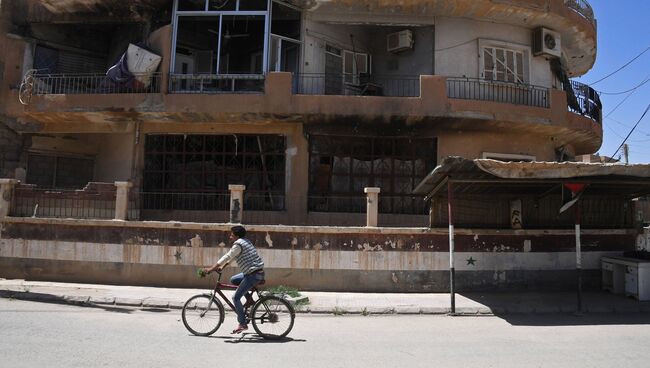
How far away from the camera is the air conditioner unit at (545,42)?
572 inches

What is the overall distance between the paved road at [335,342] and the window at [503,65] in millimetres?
8111

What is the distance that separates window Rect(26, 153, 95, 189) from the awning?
451 inches

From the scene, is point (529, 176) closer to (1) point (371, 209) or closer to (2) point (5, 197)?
(1) point (371, 209)

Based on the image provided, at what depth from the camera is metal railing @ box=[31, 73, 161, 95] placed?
43.9 ft

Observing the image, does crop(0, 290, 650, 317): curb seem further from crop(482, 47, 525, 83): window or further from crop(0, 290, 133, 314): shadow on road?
crop(482, 47, 525, 83): window

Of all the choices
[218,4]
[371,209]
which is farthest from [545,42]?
[218,4]

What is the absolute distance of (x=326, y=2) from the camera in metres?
13.3

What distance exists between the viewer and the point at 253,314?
6.59 metres

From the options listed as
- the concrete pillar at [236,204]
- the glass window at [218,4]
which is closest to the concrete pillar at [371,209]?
the concrete pillar at [236,204]

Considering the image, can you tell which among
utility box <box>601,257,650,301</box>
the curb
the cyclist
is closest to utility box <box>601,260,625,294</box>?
utility box <box>601,257,650,301</box>

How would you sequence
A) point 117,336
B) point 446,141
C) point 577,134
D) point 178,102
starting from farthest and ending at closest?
point 577,134 → point 446,141 → point 178,102 → point 117,336

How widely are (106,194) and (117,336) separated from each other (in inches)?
225

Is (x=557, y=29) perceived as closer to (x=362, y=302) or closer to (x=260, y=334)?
(x=362, y=302)

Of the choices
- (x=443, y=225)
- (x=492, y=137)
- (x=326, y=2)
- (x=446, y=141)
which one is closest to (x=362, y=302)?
(x=443, y=225)
